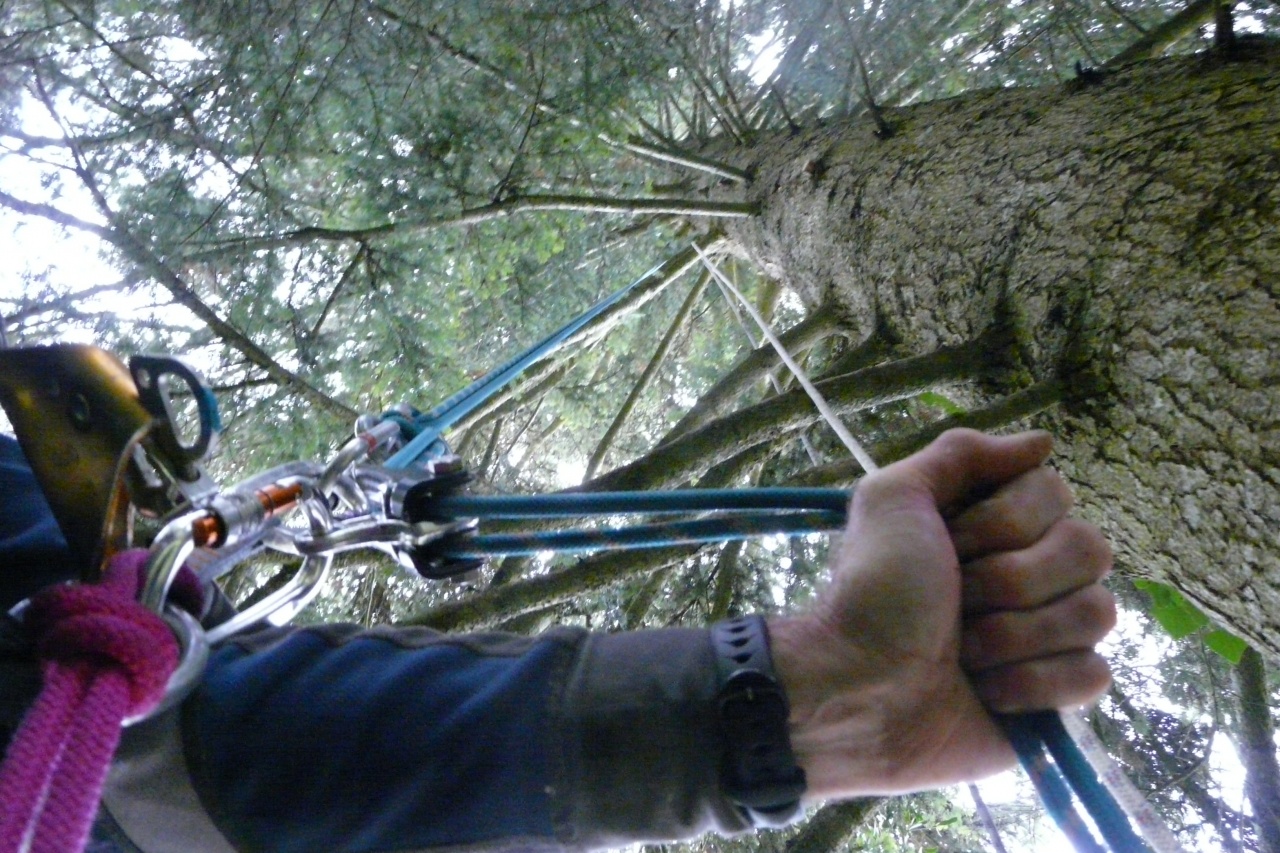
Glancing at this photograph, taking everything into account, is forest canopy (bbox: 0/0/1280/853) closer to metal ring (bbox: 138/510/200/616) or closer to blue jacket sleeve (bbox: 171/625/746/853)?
blue jacket sleeve (bbox: 171/625/746/853)

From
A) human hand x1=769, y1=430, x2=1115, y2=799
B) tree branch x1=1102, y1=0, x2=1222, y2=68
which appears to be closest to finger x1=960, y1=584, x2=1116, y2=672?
human hand x1=769, y1=430, x2=1115, y2=799

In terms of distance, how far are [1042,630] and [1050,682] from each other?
0.05 metres

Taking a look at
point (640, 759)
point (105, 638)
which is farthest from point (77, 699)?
point (640, 759)

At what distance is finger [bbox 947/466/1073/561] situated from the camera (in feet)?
2.73

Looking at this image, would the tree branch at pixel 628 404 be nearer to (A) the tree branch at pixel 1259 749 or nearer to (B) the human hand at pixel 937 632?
(A) the tree branch at pixel 1259 749

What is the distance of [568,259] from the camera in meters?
4.23

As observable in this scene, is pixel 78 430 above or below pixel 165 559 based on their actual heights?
above

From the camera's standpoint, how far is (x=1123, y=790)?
2.35 ft

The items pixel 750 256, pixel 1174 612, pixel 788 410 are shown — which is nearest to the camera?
pixel 1174 612

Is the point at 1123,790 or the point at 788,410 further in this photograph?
the point at 788,410

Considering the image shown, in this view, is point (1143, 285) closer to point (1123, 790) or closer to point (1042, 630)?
point (1042, 630)

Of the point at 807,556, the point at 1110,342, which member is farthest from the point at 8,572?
the point at 807,556

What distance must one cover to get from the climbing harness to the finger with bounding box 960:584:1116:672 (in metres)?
0.06

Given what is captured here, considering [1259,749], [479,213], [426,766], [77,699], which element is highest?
[479,213]
